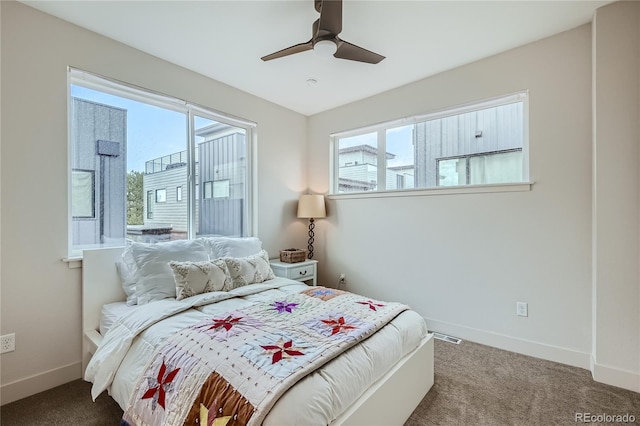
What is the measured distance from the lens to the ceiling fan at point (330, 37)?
1713 millimetres

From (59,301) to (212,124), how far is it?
6.69 feet

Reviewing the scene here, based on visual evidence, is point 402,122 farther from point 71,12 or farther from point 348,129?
point 71,12

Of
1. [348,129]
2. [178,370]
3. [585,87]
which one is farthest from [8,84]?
[585,87]

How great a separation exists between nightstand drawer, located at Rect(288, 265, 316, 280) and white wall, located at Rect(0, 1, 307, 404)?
183 centimetres

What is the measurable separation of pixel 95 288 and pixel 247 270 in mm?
1099

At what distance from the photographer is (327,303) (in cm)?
203

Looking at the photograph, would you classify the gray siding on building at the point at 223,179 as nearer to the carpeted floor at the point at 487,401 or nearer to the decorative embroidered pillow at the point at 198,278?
the decorative embroidered pillow at the point at 198,278

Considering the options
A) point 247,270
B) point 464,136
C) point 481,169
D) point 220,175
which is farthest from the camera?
point 220,175

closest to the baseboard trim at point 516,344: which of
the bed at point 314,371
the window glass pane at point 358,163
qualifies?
the bed at point 314,371

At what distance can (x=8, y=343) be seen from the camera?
6.24 feet

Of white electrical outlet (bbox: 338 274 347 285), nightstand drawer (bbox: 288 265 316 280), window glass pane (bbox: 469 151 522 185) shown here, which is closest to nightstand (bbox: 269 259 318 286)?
nightstand drawer (bbox: 288 265 316 280)

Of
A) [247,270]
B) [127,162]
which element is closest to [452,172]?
[247,270]

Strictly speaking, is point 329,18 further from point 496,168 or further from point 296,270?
point 296,270

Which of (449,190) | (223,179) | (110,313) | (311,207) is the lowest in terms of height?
(110,313)
